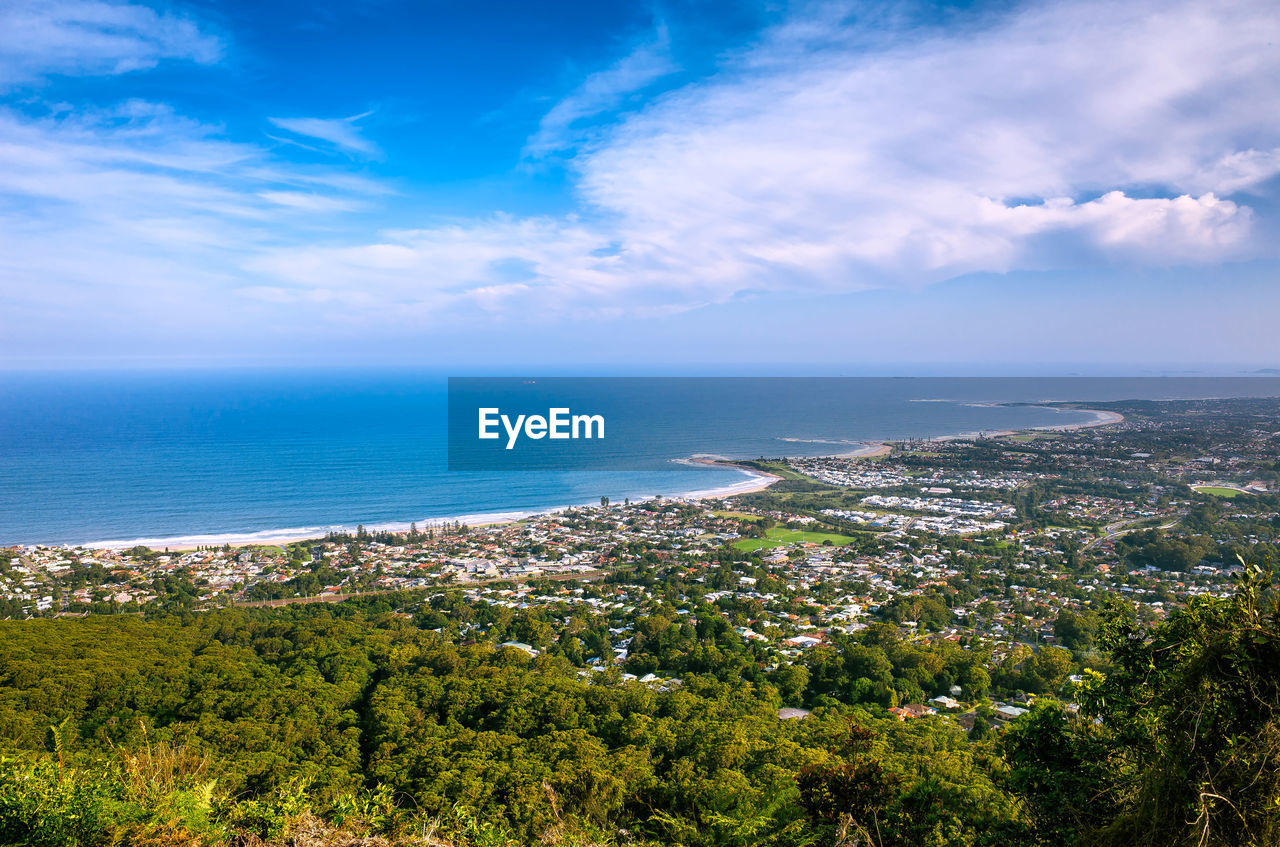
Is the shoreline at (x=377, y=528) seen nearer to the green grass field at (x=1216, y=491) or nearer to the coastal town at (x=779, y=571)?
the coastal town at (x=779, y=571)

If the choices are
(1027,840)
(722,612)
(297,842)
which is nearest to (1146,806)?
(1027,840)

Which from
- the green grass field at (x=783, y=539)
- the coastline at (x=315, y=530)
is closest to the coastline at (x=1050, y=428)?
the coastline at (x=315, y=530)

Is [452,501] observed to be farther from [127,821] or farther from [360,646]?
[127,821]

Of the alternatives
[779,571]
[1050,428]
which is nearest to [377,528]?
[779,571]

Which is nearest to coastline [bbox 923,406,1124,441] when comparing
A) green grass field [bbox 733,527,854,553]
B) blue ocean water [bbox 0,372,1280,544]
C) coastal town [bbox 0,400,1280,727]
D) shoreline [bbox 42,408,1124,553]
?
blue ocean water [bbox 0,372,1280,544]

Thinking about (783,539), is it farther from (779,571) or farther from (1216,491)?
(1216,491)

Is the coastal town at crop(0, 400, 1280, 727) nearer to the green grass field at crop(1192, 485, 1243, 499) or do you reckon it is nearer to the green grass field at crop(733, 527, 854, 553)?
the green grass field at crop(733, 527, 854, 553)
